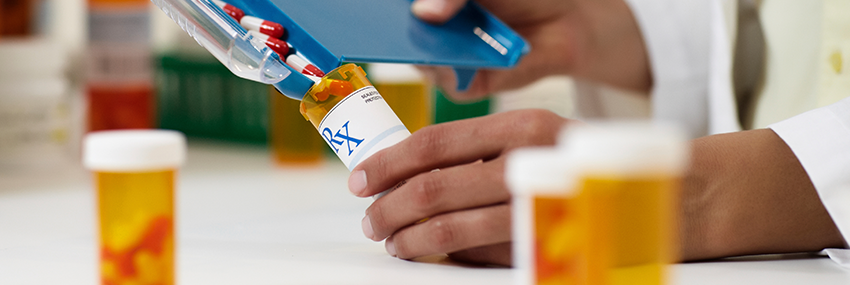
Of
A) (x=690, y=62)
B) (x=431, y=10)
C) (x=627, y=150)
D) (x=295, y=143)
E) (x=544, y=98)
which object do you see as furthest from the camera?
(x=544, y=98)

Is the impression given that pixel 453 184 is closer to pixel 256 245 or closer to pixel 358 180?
pixel 358 180

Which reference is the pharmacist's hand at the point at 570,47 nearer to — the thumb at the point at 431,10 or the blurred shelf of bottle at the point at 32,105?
the thumb at the point at 431,10

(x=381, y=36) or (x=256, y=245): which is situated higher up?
(x=381, y=36)

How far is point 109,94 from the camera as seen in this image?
99 cm

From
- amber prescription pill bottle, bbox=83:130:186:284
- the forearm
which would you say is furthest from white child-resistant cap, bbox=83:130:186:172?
the forearm

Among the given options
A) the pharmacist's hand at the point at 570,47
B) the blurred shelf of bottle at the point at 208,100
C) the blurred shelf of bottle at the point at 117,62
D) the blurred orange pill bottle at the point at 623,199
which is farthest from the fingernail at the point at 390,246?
the blurred shelf of bottle at the point at 208,100

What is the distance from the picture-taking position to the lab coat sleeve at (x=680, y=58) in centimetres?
90

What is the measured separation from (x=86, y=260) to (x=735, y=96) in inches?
26.3

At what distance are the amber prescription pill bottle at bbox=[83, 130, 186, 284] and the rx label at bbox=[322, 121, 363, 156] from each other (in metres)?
0.12

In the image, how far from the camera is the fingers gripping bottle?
443 millimetres

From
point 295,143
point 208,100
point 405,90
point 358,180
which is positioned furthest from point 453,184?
point 208,100

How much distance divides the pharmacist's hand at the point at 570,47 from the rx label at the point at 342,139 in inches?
14.9

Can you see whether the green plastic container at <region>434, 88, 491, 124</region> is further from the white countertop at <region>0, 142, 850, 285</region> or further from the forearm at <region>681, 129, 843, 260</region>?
the forearm at <region>681, 129, 843, 260</region>

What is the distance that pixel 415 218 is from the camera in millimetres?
447
